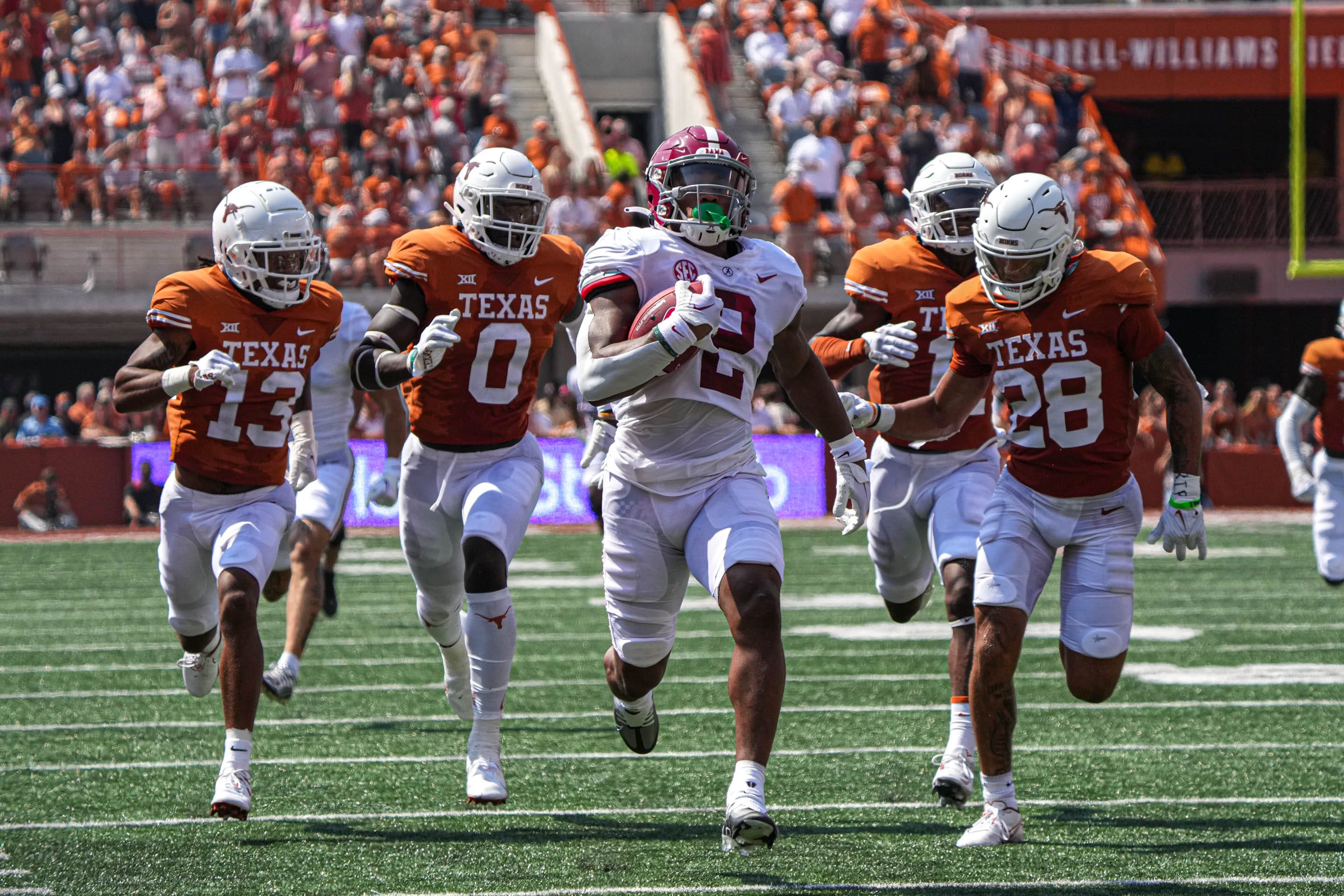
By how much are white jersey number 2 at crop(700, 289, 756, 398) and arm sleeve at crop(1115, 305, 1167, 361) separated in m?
1.04

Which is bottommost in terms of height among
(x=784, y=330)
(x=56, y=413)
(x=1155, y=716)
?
(x=56, y=413)

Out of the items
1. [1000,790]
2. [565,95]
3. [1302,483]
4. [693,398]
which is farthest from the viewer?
[565,95]

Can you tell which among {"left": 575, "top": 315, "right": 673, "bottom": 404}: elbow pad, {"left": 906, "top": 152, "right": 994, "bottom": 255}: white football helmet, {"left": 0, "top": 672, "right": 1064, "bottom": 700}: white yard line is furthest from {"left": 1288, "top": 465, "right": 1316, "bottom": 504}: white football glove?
{"left": 575, "top": 315, "right": 673, "bottom": 404}: elbow pad

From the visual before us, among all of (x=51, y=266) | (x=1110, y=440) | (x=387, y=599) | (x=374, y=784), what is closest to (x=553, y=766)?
(x=374, y=784)

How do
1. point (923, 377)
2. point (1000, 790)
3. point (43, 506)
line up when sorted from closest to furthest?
point (1000, 790) < point (923, 377) < point (43, 506)

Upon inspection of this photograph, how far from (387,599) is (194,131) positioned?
8215mm

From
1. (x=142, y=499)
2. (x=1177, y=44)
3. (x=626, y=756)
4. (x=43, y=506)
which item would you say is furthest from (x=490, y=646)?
(x=1177, y=44)

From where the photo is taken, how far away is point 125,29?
1934 centimetres

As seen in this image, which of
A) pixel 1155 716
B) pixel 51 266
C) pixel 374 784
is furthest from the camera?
pixel 51 266

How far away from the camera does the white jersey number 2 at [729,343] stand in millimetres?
4812

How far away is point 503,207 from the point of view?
19.4ft

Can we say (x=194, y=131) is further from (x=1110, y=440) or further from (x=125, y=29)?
(x=1110, y=440)

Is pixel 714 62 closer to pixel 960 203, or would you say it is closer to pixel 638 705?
pixel 960 203

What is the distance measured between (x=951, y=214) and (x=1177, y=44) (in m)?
20.1
